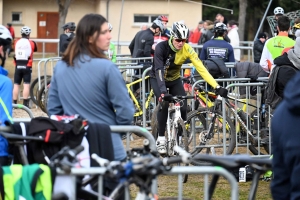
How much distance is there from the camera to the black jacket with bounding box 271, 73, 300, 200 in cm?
417

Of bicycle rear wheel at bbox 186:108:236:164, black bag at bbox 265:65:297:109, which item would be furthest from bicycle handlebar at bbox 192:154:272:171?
bicycle rear wheel at bbox 186:108:236:164

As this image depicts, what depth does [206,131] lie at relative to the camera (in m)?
10.4

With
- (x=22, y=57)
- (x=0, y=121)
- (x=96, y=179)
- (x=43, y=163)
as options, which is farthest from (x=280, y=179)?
(x=22, y=57)

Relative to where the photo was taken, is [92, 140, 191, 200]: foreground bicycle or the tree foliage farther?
the tree foliage

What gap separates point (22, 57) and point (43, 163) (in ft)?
38.4

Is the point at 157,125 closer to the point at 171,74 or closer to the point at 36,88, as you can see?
the point at 171,74

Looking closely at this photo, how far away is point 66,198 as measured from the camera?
459cm

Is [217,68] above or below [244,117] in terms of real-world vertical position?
above

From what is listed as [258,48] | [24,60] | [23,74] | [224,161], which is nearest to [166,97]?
[224,161]

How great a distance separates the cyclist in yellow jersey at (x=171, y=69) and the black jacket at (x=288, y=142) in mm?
5055

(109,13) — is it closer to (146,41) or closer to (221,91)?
(146,41)

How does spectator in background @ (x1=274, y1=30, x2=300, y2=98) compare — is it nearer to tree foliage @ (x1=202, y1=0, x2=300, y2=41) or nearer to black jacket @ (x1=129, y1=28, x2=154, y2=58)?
black jacket @ (x1=129, y1=28, x2=154, y2=58)

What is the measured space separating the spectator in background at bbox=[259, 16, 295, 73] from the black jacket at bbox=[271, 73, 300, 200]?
20.9 ft

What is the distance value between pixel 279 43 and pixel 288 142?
22.6 ft
